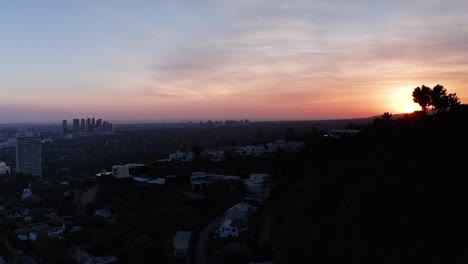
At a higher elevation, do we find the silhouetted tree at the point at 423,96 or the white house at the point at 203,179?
the silhouetted tree at the point at 423,96

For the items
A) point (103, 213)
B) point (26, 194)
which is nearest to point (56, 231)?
point (103, 213)

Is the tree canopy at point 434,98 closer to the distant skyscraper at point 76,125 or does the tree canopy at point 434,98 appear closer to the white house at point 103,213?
the white house at point 103,213

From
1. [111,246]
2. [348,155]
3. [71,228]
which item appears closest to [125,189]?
[71,228]

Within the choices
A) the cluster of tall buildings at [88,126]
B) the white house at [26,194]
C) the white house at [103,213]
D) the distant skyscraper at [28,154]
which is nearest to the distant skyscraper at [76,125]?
the cluster of tall buildings at [88,126]

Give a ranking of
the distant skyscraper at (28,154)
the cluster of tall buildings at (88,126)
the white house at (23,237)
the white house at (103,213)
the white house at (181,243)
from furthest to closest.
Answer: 1. the cluster of tall buildings at (88,126)
2. the distant skyscraper at (28,154)
3. the white house at (103,213)
4. the white house at (23,237)
5. the white house at (181,243)

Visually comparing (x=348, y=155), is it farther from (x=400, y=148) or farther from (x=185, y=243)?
(x=185, y=243)
